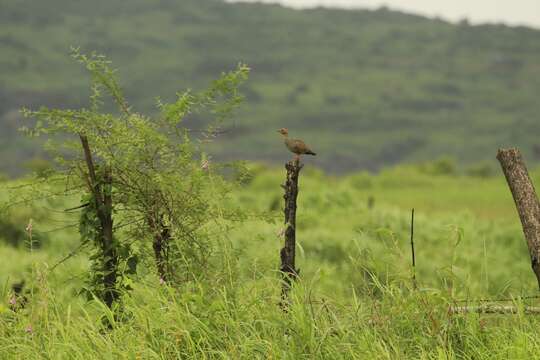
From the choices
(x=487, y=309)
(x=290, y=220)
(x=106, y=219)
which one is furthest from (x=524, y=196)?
(x=106, y=219)

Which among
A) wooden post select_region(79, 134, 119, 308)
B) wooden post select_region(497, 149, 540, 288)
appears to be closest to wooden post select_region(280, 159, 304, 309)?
wooden post select_region(79, 134, 119, 308)

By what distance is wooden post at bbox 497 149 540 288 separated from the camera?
6602 mm

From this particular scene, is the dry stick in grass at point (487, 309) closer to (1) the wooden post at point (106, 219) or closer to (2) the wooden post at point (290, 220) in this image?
(2) the wooden post at point (290, 220)

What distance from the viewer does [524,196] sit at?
672 centimetres

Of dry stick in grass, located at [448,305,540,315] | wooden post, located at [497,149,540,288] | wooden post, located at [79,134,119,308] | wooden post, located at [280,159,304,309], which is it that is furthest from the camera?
wooden post, located at [79,134,119,308]

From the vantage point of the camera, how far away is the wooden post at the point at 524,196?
6.60m

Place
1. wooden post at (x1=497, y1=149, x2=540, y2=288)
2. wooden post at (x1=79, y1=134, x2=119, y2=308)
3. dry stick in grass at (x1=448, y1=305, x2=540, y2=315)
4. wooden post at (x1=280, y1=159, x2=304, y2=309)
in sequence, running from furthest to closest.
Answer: wooden post at (x1=79, y1=134, x2=119, y2=308) → wooden post at (x1=280, y1=159, x2=304, y2=309) → wooden post at (x1=497, y1=149, x2=540, y2=288) → dry stick in grass at (x1=448, y1=305, x2=540, y2=315)

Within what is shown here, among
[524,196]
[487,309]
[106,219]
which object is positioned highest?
[524,196]

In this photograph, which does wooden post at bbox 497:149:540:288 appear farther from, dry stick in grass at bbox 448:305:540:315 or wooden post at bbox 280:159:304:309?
wooden post at bbox 280:159:304:309

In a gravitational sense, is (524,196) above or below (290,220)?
above

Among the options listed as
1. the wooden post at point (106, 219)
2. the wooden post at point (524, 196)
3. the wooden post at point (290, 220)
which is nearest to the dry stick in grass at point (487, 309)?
the wooden post at point (524, 196)

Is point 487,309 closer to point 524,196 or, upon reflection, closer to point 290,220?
point 524,196

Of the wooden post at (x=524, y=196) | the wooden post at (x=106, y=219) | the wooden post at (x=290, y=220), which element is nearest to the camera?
the wooden post at (x=524, y=196)

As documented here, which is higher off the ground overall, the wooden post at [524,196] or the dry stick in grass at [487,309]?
the wooden post at [524,196]
